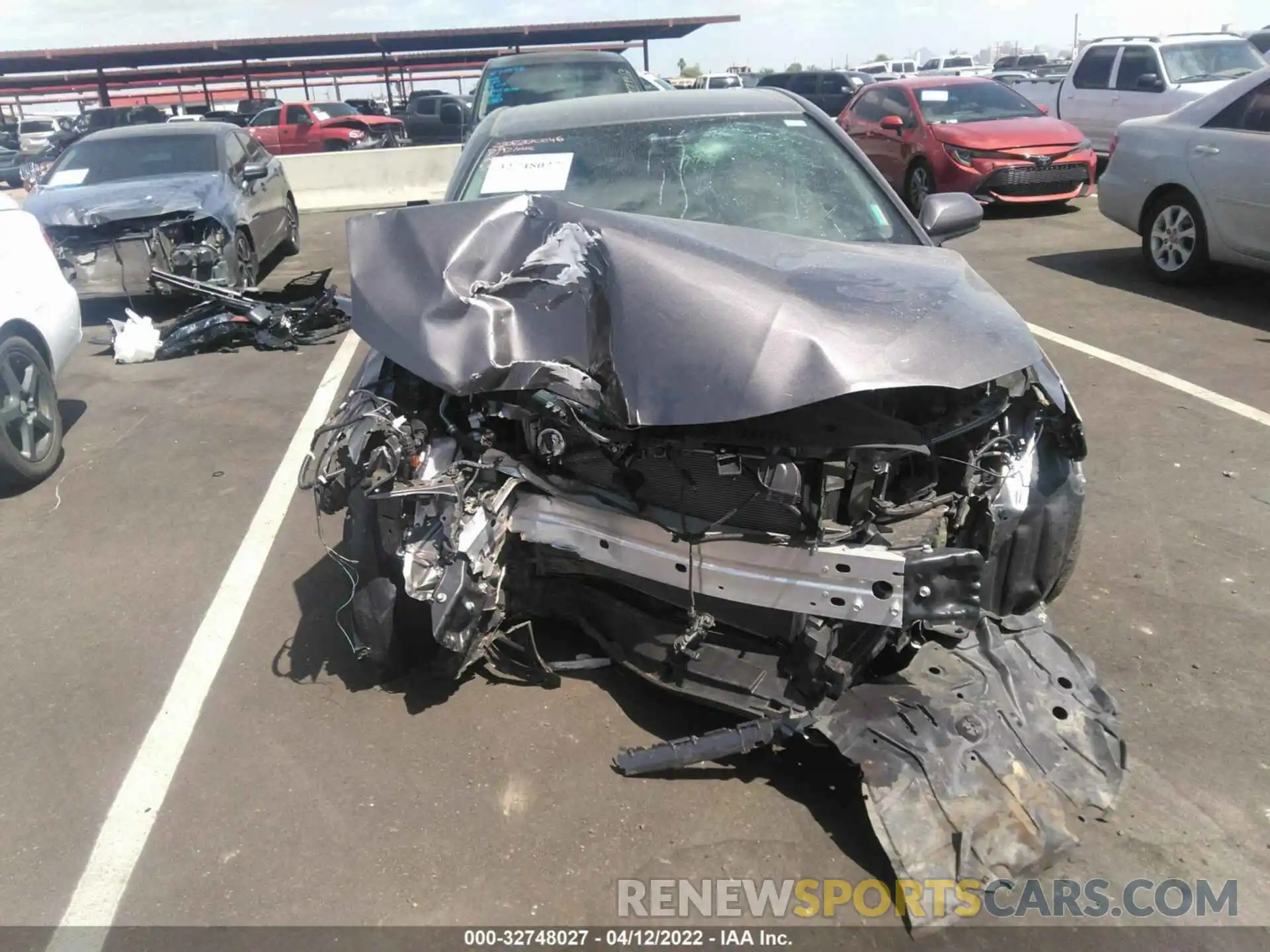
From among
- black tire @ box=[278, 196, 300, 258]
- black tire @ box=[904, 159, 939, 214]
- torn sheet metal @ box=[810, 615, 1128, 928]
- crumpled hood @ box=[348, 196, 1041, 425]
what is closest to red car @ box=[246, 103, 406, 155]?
black tire @ box=[278, 196, 300, 258]

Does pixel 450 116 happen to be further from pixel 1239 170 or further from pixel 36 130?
pixel 36 130

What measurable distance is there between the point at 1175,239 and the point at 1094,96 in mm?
6660

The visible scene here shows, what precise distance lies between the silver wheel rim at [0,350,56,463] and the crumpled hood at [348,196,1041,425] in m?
3.03

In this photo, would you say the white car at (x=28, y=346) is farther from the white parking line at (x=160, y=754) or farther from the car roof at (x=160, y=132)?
the car roof at (x=160, y=132)

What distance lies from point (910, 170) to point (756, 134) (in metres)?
8.68

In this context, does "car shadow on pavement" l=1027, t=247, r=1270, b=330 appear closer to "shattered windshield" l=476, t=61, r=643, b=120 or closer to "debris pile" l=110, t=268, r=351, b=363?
"shattered windshield" l=476, t=61, r=643, b=120

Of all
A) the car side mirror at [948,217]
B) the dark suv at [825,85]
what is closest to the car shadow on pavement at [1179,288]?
the car side mirror at [948,217]

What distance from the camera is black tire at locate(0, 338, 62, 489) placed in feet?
17.1

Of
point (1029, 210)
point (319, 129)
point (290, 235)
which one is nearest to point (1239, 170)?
point (1029, 210)

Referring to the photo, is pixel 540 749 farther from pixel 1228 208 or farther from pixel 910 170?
pixel 910 170

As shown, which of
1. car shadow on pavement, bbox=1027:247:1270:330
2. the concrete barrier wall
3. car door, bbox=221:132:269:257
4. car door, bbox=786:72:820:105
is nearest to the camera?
car shadow on pavement, bbox=1027:247:1270:330

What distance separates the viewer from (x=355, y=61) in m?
33.4

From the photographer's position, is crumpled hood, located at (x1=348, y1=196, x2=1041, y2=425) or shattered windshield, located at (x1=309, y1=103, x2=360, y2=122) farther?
shattered windshield, located at (x1=309, y1=103, x2=360, y2=122)

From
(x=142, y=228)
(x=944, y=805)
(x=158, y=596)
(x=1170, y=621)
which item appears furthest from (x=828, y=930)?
(x=142, y=228)
